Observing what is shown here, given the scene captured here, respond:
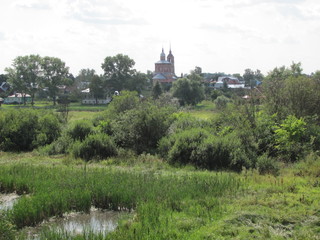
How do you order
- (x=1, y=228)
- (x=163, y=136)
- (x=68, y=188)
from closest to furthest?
(x=1, y=228), (x=68, y=188), (x=163, y=136)

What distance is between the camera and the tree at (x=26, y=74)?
9169 cm

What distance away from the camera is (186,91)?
85438 mm

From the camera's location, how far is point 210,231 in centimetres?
975

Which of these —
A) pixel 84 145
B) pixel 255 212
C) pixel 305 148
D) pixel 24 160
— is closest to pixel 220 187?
pixel 255 212

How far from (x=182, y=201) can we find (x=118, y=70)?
3656 inches

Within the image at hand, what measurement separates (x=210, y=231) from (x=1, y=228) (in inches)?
204

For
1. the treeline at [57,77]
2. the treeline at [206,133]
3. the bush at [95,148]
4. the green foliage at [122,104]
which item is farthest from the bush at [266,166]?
the treeline at [57,77]

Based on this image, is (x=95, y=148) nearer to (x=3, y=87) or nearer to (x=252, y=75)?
(x=3, y=87)

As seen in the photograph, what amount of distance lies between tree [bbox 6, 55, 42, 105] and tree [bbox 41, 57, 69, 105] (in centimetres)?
160

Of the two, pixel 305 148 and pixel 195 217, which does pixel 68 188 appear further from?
pixel 305 148

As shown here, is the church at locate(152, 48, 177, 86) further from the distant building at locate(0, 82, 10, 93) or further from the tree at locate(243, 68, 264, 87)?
the distant building at locate(0, 82, 10, 93)

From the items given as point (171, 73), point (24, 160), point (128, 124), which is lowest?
point (24, 160)

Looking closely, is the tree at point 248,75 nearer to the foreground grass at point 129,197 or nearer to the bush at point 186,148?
the bush at point 186,148

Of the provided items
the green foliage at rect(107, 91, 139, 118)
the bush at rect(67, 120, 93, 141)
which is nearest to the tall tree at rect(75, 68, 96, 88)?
Answer: the green foliage at rect(107, 91, 139, 118)
